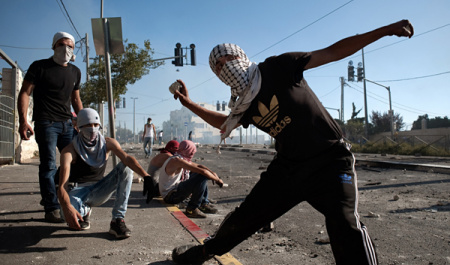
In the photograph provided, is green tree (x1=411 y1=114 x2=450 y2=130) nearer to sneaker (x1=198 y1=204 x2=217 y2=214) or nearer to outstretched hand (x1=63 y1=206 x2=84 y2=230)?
sneaker (x1=198 y1=204 x2=217 y2=214)

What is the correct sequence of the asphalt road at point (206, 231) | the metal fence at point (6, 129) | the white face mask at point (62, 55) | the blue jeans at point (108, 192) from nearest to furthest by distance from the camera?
the asphalt road at point (206, 231)
the blue jeans at point (108, 192)
the white face mask at point (62, 55)
the metal fence at point (6, 129)

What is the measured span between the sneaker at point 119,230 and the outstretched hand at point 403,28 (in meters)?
2.71

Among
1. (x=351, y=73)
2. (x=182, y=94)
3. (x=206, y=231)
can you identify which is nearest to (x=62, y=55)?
(x=182, y=94)

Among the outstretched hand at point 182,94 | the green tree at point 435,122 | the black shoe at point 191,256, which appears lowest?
the black shoe at point 191,256

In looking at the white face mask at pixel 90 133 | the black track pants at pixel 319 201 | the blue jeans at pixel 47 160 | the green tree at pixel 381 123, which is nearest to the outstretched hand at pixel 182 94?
the black track pants at pixel 319 201

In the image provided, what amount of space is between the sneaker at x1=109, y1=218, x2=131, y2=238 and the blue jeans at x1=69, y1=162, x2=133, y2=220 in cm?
6

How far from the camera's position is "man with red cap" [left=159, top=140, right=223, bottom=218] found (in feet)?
14.8

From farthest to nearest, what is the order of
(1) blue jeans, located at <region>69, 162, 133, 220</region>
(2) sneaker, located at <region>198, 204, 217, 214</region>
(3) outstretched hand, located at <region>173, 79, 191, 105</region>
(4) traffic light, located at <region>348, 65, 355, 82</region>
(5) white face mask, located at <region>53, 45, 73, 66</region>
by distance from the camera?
1. (4) traffic light, located at <region>348, 65, 355, 82</region>
2. (2) sneaker, located at <region>198, 204, 217, 214</region>
3. (5) white face mask, located at <region>53, 45, 73, 66</region>
4. (1) blue jeans, located at <region>69, 162, 133, 220</region>
5. (3) outstretched hand, located at <region>173, 79, 191, 105</region>

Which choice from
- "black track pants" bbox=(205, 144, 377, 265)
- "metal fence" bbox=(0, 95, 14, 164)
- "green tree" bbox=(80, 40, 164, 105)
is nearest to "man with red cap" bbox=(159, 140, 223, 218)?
"black track pants" bbox=(205, 144, 377, 265)

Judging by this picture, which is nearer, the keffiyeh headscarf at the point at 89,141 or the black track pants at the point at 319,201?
the black track pants at the point at 319,201

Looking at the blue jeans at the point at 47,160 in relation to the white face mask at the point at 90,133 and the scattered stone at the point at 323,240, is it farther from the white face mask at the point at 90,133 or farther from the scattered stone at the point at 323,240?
the scattered stone at the point at 323,240

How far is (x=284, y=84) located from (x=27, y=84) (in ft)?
10.1

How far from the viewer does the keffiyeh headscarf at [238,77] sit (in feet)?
6.88

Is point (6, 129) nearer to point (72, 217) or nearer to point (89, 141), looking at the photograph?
point (89, 141)
